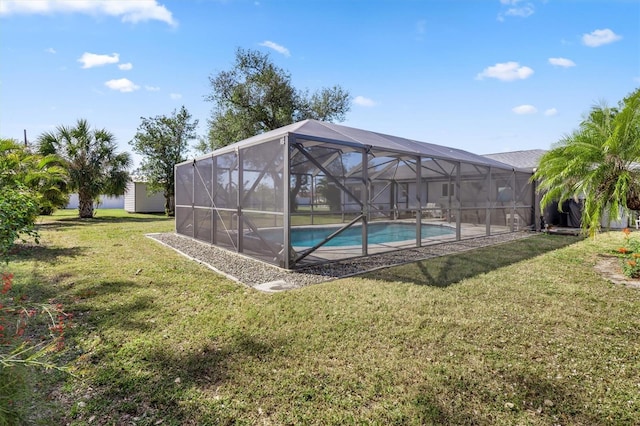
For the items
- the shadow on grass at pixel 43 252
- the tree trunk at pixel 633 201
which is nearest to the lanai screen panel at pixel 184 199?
the shadow on grass at pixel 43 252

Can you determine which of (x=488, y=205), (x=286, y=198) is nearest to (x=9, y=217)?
(x=286, y=198)

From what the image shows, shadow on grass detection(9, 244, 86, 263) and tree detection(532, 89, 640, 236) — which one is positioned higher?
tree detection(532, 89, 640, 236)

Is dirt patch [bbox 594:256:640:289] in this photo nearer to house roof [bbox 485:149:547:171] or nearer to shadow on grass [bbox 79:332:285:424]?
shadow on grass [bbox 79:332:285:424]

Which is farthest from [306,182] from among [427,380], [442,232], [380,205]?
[380,205]

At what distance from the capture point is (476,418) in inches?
86.4

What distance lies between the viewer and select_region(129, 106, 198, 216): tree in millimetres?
Result: 21641

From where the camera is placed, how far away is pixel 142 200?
87.7 ft

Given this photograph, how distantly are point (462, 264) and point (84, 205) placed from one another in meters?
20.3

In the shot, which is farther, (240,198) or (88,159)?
(88,159)

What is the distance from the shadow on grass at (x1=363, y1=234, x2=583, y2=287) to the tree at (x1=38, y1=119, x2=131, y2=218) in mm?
18290

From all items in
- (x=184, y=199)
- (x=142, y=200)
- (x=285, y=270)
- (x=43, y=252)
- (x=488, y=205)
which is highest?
(x=142, y=200)

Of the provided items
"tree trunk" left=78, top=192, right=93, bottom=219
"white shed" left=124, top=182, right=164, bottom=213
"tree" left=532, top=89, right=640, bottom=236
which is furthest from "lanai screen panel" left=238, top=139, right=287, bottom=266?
"white shed" left=124, top=182, right=164, bottom=213

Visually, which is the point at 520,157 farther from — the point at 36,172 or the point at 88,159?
the point at 88,159

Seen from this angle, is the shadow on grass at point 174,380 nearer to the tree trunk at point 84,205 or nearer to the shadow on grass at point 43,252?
the shadow on grass at point 43,252
